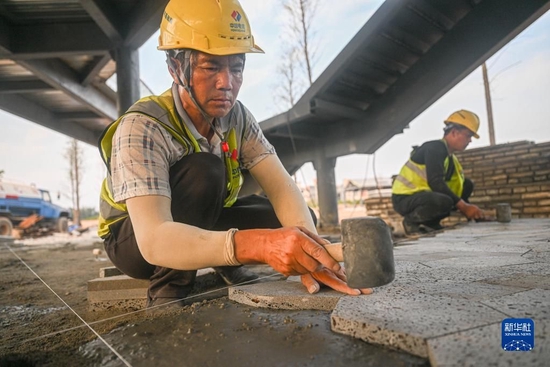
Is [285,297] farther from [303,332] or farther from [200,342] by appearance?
[200,342]

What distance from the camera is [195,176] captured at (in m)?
1.85

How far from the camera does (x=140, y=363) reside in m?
1.17

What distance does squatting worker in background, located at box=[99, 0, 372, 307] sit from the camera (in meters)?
1.42

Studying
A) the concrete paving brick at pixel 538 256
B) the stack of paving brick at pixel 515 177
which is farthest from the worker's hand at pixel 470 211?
the concrete paving brick at pixel 538 256

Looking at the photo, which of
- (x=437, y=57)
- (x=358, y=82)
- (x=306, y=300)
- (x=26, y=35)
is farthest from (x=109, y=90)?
(x=306, y=300)

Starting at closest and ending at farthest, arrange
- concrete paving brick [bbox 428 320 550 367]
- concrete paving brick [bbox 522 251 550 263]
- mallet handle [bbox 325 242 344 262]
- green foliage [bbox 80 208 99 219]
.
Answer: concrete paving brick [bbox 428 320 550 367] → mallet handle [bbox 325 242 344 262] → concrete paving brick [bbox 522 251 550 263] → green foliage [bbox 80 208 99 219]

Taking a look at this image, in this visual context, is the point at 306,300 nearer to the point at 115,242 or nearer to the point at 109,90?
the point at 115,242

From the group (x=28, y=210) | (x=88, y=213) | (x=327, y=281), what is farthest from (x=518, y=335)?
(x=88, y=213)

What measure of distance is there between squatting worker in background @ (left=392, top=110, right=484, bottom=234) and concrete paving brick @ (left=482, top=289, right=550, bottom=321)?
335 centimetres

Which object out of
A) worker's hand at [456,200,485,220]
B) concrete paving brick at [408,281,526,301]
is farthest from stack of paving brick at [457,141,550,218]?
concrete paving brick at [408,281,526,301]

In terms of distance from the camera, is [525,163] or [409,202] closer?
[409,202]

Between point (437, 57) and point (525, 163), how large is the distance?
2.87 m

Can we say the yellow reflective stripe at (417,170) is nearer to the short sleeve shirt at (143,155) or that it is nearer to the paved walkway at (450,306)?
the paved walkway at (450,306)

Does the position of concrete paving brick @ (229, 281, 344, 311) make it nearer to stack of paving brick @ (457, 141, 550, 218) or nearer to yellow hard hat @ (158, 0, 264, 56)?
yellow hard hat @ (158, 0, 264, 56)
